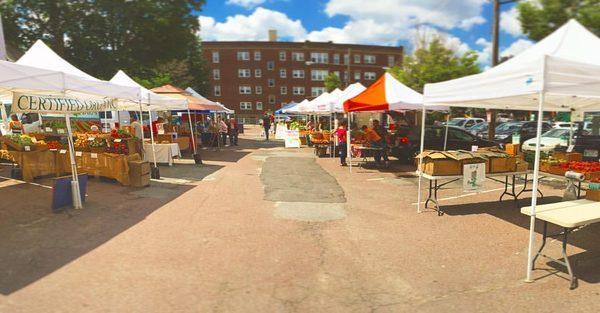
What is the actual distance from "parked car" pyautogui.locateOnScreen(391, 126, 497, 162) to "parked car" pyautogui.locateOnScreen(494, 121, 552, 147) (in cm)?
527

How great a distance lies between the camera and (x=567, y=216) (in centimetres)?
474

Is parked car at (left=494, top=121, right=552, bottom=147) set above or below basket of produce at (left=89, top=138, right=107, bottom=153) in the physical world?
below

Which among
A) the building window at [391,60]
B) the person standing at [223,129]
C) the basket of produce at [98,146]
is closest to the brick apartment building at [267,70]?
the building window at [391,60]

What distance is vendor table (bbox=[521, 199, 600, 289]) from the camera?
450 cm

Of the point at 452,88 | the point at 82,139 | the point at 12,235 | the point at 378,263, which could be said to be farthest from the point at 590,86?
the point at 82,139

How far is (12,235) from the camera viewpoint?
591cm

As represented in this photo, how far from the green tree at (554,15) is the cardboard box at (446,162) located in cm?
1080

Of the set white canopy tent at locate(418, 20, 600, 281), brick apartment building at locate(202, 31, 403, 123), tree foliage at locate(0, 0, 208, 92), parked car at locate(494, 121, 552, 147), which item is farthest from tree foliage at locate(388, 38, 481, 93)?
brick apartment building at locate(202, 31, 403, 123)

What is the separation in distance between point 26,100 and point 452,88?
8026 mm

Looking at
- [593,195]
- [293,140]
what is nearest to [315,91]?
[293,140]

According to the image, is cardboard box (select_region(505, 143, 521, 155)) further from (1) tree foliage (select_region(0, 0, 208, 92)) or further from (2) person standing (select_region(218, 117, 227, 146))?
(1) tree foliage (select_region(0, 0, 208, 92))

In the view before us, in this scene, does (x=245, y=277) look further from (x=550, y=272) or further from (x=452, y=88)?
(x=452, y=88)

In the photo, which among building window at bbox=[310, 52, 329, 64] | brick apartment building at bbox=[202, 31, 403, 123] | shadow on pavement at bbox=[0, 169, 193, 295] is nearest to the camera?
shadow on pavement at bbox=[0, 169, 193, 295]

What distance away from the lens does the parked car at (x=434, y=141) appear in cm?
1461
